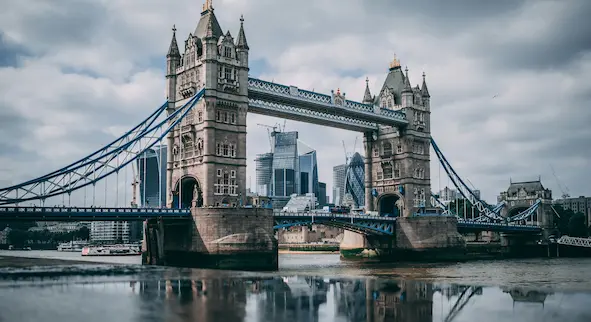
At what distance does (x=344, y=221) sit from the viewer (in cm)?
9281

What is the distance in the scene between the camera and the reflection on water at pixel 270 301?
1160 inches

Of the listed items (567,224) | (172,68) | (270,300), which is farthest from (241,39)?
(567,224)

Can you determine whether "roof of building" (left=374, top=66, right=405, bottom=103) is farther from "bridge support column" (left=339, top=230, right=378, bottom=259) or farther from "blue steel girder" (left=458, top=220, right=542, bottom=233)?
"blue steel girder" (left=458, top=220, right=542, bottom=233)

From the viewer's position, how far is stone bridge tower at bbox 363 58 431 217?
4195 inches

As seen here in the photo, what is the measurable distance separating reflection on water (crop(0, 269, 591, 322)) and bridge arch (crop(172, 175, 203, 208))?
1185 inches

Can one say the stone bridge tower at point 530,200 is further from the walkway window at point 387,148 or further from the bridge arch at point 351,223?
the bridge arch at point 351,223

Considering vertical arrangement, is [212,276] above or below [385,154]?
below

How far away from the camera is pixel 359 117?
99.0 meters

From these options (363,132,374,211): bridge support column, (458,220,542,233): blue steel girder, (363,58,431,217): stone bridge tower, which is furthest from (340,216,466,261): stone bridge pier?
(458,220,542,233): blue steel girder

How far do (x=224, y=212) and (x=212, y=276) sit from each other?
21679 mm

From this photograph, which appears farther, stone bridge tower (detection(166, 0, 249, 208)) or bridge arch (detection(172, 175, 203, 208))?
bridge arch (detection(172, 175, 203, 208))

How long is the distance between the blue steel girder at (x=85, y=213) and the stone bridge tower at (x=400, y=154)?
46818 mm

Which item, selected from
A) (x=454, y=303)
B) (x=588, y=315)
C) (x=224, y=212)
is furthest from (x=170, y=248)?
(x=588, y=315)

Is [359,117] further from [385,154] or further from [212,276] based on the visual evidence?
[212,276]
